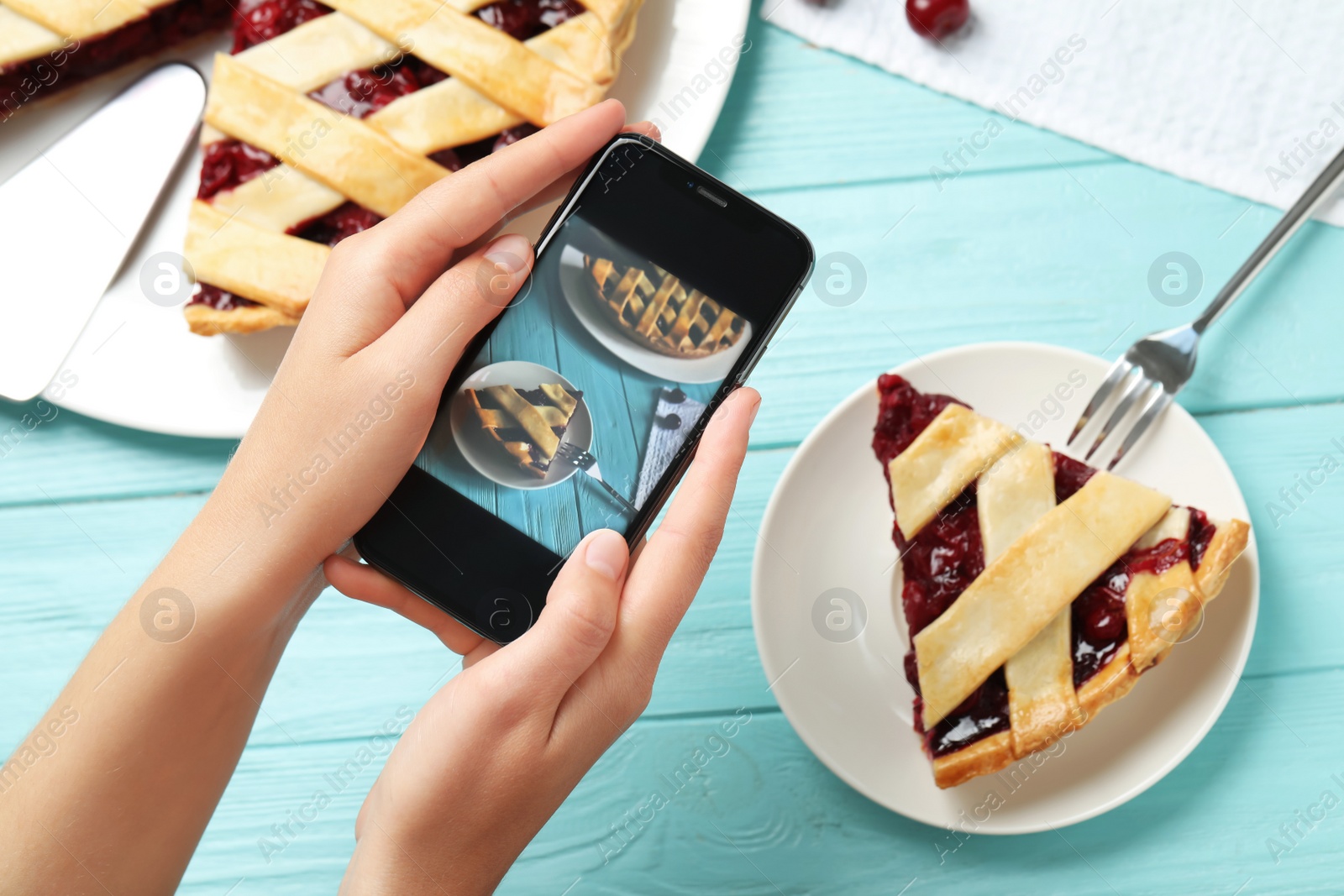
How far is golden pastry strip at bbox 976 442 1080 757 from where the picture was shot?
1.03m

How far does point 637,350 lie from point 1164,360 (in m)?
0.72

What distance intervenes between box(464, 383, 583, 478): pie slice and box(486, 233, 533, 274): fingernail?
0.39 feet

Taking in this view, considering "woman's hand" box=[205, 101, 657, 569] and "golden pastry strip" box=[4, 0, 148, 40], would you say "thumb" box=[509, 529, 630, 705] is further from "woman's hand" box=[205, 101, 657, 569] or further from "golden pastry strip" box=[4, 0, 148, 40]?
"golden pastry strip" box=[4, 0, 148, 40]

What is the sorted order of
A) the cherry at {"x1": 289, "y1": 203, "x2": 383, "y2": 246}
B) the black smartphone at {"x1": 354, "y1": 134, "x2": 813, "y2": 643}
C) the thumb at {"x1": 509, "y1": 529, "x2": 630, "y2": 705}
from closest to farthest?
the thumb at {"x1": 509, "y1": 529, "x2": 630, "y2": 705}
the black smartphone at {"x1": 354, "y1": 134, "x2": 813, "y2": 643}
the cherry at {"x1": 289, "y1": 203, "x2": 383, "y2": 246}

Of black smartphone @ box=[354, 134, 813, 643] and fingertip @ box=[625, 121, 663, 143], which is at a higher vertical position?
fingertip @ box=[625, 121, 663, 143]

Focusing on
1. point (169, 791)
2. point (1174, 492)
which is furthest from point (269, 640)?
point (1174, 492)

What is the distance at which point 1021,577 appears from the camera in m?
1.04

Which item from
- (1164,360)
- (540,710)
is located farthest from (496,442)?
(1164,360)

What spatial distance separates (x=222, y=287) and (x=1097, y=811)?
1246 millimetres

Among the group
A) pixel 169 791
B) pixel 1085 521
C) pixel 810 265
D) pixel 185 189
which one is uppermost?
pixel 810 265

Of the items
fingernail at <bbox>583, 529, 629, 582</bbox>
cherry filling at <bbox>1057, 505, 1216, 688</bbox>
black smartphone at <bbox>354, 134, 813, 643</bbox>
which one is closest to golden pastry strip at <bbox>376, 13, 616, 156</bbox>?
black smartphone at <bbox>354, 134, 813, 643</bbox>

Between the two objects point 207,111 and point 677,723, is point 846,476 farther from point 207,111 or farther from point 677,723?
point 207,111

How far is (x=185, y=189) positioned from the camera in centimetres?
123

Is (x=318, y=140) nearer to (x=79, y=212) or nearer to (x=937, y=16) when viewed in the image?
(x=79, y=212)
